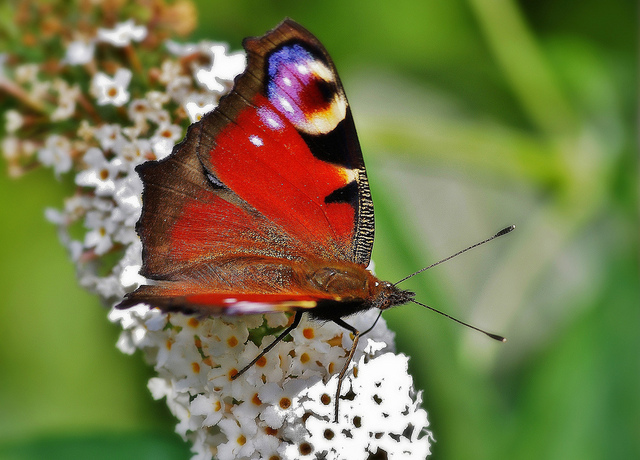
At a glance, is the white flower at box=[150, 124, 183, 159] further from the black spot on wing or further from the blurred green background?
the blurred green background

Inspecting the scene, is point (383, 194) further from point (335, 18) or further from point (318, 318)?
point (335, 18)

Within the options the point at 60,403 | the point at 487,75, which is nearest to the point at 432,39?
the point at 487,75

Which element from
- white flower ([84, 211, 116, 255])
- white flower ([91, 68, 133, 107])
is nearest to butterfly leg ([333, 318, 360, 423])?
white flower ([84, 211, 116, 255])

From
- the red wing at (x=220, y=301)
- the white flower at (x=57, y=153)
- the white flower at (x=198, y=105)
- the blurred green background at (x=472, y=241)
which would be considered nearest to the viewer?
the red wing at (x=220, y=301)

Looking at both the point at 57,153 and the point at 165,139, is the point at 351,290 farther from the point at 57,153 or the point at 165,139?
the point at 57,153

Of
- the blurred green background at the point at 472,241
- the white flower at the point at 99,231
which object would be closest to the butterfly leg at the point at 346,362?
the blurred green background at the point at 472,241

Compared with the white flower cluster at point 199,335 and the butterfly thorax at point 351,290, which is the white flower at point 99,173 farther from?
the butterfly thorax at point 351,290
